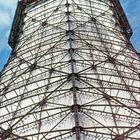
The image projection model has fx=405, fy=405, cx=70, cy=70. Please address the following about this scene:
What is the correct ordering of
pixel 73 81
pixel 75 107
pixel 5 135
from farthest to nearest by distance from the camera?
pixel 73 81 → pixel 5 135 → pixel 75 107

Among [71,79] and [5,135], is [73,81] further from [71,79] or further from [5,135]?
[5,135]

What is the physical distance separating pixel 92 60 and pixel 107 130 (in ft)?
18.8

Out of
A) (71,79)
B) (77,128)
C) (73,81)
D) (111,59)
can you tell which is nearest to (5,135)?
(77,128)

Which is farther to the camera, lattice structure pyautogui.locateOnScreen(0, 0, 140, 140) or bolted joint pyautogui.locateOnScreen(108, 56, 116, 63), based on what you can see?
bolted joint pyautogui.locateOnScreen(108, 56, 116, 63)

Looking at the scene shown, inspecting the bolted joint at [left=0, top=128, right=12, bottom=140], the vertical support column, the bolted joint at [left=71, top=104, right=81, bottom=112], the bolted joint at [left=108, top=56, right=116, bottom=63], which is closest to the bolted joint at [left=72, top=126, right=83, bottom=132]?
the vertical support column

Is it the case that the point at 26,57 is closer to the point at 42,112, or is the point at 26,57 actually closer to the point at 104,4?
the point at 42,112

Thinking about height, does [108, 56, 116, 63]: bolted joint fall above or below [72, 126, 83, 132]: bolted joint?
above

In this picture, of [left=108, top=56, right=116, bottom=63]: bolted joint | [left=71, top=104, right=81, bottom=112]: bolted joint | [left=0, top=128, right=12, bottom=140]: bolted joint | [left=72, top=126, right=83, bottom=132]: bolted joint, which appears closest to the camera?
[left=72, top=126, right=83, bottom=132]: bolted joint

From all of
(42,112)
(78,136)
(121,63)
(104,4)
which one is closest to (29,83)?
(42,112)

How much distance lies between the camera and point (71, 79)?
1659 centimetres

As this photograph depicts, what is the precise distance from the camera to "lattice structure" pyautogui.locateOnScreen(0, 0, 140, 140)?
14.1 m

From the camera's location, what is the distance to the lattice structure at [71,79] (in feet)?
46.3

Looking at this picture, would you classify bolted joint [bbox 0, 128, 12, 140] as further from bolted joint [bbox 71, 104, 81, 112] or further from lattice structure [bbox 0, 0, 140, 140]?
bolted joint [bbox 71, 104, 81, 112]

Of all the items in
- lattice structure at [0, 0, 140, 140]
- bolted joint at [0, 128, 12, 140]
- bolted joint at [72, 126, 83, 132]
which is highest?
lattice structure at [0, 0, 140, 140]
